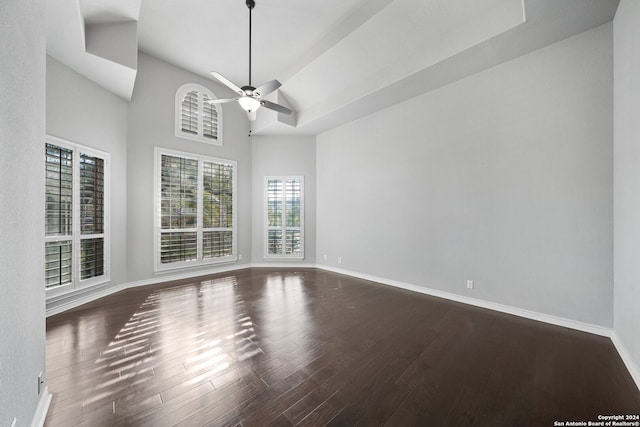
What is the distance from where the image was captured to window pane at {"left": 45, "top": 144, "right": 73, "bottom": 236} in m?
3.32

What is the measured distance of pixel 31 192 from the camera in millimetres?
1495

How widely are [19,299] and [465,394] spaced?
9.32 ft

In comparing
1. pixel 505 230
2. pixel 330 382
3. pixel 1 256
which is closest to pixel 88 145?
pixel 1 256

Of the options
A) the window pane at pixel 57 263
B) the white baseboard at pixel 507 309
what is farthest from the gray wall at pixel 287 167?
the window pane at pixel 57 263

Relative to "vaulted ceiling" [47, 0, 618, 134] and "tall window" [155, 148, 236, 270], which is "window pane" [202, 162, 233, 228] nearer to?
"tall window" [155, 148, 236, 270]

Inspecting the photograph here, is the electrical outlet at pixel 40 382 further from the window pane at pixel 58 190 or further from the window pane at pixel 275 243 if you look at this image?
the window pane at pixel 275 243

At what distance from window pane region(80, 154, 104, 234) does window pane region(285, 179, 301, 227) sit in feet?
11.7

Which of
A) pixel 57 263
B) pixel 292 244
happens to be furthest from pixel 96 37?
pixel 292 244

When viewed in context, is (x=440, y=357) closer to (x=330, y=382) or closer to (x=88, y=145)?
(x=330, y=382)

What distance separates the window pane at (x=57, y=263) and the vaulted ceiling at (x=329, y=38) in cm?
252

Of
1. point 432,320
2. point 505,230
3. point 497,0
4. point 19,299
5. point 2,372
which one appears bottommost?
point 432,320

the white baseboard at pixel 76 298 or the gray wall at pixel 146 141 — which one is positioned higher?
the gray wall at pixel 146 141

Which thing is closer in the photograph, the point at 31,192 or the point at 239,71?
the point at 31,192

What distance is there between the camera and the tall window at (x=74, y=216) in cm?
337
